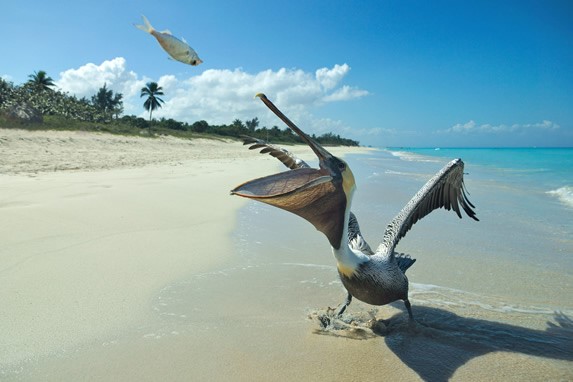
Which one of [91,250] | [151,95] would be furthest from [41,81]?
[91,250]

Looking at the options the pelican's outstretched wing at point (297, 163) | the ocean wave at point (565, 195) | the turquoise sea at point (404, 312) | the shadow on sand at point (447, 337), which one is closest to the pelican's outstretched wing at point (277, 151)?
the pelican's outstretched wing at point (297, 163)

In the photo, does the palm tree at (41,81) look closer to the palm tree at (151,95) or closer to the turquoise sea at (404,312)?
the palm tree at (151,95)

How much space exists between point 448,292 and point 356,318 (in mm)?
1184

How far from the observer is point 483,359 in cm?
262

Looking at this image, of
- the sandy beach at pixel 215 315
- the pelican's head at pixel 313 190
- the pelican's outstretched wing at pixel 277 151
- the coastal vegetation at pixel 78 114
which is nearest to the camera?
the pelican's head at pixel 313 190

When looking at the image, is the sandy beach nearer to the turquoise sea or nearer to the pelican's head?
the turquoise sea

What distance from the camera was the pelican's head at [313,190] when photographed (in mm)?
1911

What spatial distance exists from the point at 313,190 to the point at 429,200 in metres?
1.91

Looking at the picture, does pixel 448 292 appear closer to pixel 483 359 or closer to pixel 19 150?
pixel 483 359

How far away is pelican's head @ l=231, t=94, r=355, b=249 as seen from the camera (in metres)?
1.91

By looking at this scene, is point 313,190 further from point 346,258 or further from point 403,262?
point 403,262

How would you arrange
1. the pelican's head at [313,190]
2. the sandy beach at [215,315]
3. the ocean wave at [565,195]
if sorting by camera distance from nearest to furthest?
the pelican's head at [313,190] → the sandy beach at [215,315] → the ocean wave at [565,195]

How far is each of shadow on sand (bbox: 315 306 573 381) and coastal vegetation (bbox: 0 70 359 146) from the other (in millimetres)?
1884

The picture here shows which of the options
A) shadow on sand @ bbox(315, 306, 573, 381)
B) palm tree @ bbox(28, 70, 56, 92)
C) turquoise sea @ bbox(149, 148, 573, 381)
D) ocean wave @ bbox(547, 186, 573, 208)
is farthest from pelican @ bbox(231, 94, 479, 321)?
palm tree @ bbox(28, 70, 56, 92)
